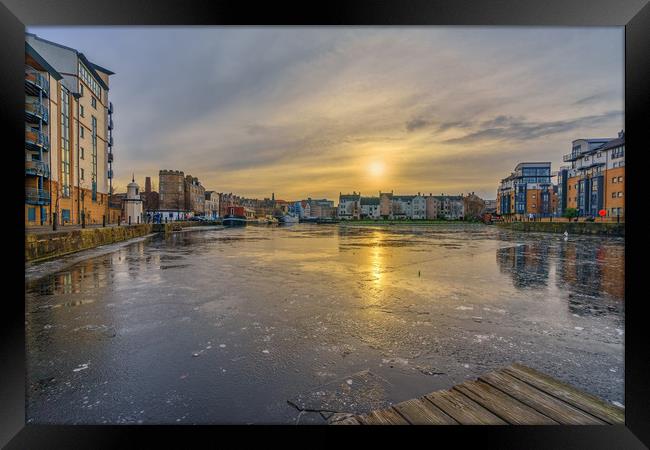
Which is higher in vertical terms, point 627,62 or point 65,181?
point 65,181

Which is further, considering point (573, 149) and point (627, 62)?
point (573, 149)

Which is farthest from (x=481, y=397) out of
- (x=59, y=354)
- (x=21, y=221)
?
(x=59, y=354)

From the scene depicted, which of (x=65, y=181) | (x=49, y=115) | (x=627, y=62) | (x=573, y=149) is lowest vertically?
(x=627, y=62)

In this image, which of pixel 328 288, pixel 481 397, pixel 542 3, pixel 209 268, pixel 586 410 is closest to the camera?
pixel 542 3

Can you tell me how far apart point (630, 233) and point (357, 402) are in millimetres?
3169

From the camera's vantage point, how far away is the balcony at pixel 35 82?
24788 mm

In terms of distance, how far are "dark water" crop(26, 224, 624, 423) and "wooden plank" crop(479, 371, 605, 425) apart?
22.8 inches

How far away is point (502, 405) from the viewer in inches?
115

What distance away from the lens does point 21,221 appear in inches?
103

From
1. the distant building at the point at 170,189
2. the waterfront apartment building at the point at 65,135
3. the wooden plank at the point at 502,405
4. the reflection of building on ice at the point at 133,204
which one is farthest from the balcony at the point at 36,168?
the distant building at the point at 170,189

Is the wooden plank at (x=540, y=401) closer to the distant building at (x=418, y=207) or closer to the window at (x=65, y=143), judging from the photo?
the window at (x=65, y=143)

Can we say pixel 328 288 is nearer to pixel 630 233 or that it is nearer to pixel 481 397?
pixel 481 397

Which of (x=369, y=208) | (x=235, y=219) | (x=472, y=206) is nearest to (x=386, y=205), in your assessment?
(x=369, y=208)

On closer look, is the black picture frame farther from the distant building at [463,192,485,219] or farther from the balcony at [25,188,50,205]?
the distant building at [463,192,485,219]
